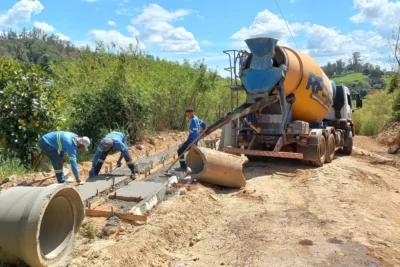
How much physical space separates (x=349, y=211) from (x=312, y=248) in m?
1.85

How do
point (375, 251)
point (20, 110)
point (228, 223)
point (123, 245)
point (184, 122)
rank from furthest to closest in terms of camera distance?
point (184, 122) → point (20, 110) → point (228, 223) → point (375, 251) → point (123, 245)

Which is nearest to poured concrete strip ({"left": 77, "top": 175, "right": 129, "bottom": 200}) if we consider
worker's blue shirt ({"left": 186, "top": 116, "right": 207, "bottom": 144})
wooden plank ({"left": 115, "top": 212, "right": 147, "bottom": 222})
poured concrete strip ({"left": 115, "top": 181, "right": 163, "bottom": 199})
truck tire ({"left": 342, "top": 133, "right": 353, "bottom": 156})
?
poured concrete strip ({"left": 115, "top": 181, "right": 163, "bottom": 199})

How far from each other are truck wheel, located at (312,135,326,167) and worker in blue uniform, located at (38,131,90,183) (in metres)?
5.73

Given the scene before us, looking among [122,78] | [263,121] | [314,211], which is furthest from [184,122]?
[314,211]

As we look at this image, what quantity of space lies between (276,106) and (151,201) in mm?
4616

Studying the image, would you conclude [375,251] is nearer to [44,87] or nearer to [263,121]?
[263,121]

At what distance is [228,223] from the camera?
559 cm

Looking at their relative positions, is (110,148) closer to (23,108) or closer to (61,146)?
(61,146)

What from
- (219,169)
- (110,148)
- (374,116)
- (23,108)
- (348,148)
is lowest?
(348,148)

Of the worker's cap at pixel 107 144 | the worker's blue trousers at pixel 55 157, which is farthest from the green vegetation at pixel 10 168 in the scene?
the worker's cap at pixel 107 144

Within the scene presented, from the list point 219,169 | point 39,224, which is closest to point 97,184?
point 219,169

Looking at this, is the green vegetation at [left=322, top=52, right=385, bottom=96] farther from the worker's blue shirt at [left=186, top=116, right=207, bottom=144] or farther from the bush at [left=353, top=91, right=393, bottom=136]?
the worker's blue shirt at [left=186, top=116, right=207, bottom=144]

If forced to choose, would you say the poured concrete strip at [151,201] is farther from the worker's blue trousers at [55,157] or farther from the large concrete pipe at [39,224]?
the worker's blue trousers at [55,157]

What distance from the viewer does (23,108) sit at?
821cm
